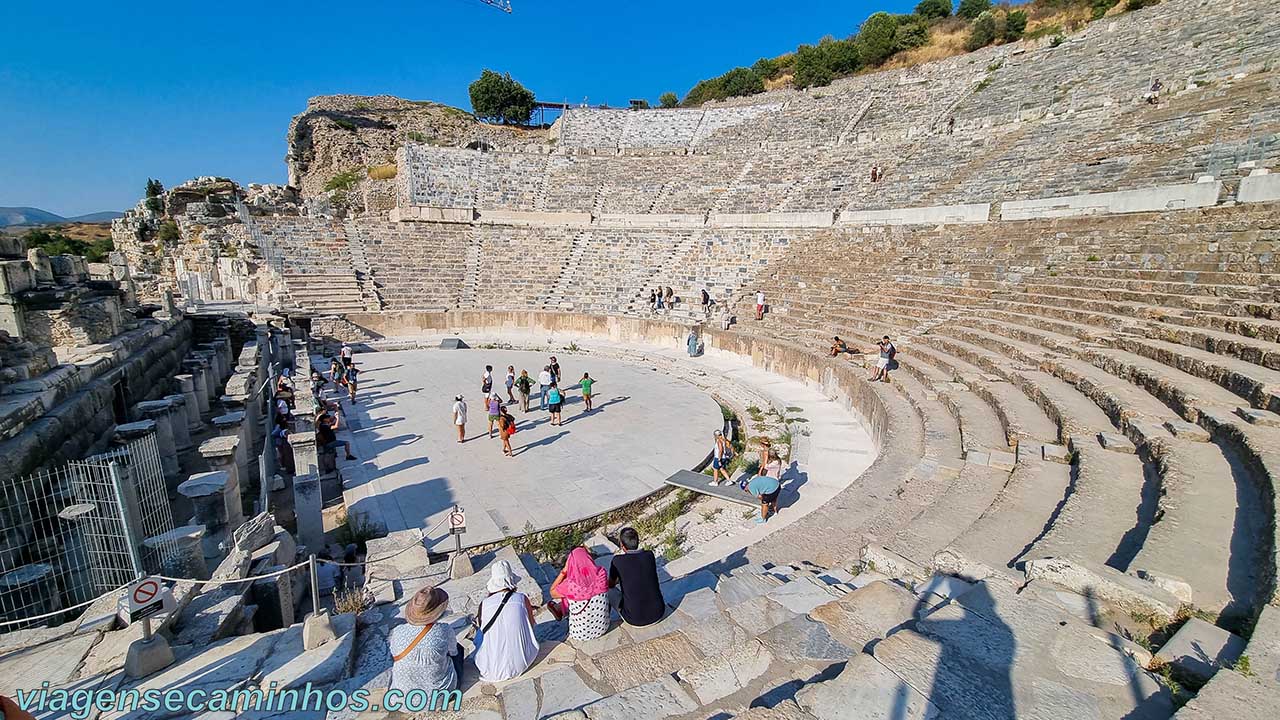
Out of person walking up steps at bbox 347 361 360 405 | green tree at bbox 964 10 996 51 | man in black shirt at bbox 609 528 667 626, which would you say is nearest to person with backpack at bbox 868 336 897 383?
man in black shirt at bbox 609 528 667 626

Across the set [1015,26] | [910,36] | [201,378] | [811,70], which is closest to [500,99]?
[811,70]

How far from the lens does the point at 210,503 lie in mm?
6215

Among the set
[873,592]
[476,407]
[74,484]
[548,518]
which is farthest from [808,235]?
[74,484]

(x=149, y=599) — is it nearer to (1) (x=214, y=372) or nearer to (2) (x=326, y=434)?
(2) (x=326, y=434)

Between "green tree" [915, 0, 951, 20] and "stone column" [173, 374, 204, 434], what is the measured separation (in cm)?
5205

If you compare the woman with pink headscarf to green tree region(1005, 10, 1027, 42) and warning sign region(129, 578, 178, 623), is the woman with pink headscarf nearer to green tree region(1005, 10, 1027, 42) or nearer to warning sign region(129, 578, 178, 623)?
warning sign region(129, 578, 178, 623)

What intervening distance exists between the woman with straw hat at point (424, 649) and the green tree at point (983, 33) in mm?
43324

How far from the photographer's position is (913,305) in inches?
558

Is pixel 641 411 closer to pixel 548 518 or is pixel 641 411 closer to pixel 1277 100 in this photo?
pixel 548 518

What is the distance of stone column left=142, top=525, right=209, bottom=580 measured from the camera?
4922 millimetres

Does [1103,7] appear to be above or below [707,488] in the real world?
above

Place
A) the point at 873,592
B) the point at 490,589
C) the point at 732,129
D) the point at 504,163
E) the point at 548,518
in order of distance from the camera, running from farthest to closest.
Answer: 1. the point at 732,129
2. the point at 504,163
3. the point at 548,518
4. the point at 873,592
5. the point at 490,589

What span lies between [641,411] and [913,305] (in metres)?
7.82

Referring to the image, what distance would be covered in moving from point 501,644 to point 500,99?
55435 millimetres
